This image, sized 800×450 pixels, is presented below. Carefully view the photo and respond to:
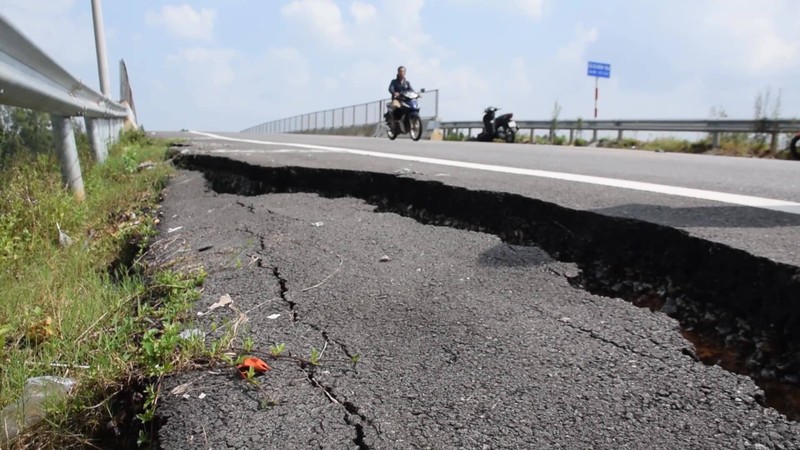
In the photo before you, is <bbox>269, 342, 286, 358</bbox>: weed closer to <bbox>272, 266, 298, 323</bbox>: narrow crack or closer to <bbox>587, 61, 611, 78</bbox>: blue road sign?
<bbox>272, 266, 298, 323</bbox>: narrow crack

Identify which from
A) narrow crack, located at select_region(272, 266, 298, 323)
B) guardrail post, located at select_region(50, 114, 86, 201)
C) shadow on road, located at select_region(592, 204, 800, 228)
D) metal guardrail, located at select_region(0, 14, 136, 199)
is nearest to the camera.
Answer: narrow crack, located at select_region(272, 266, 298, 323)

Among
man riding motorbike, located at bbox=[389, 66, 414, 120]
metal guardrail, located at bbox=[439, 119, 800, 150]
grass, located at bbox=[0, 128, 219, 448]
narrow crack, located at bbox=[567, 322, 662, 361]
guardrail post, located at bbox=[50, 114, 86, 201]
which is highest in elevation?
man riding motorbike, located at bbox=[389, 66, 414, 120]

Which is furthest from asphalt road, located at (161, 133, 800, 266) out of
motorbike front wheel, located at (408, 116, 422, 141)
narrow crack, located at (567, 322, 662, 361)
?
motorbike front wheel, located at (408, 116, 422, 141)

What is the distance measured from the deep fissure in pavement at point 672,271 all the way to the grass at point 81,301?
152 centimetres

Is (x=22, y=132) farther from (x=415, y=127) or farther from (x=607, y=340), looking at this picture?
(x=415, y=127)

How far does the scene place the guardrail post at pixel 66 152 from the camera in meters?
4.42

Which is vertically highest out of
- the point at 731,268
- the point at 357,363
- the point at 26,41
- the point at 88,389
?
the point at 26,41

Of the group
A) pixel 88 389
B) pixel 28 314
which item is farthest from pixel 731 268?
pixel 28 314

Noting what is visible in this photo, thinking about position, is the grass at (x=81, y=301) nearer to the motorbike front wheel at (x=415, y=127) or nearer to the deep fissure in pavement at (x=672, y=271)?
the deep fissure in pavement at (x=672, y=271)

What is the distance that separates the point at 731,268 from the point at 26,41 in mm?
3605

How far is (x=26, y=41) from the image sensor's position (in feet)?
10.7

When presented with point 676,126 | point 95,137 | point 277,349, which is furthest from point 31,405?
point 676,126

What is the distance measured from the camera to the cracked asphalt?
1.35m

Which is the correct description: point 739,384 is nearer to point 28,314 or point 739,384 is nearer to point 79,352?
point 79,352
